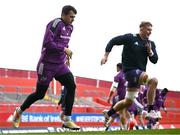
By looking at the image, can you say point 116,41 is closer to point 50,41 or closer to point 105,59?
point 105,59

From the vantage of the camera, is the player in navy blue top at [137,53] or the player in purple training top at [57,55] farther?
the player in navy blue top at [137,53]

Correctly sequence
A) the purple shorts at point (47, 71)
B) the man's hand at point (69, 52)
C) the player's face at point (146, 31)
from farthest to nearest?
the player's face at point (146, 31) → the purple shorts at point (47, 71) → the man's hand at point (69, 52)

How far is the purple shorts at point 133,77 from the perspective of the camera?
414 inches

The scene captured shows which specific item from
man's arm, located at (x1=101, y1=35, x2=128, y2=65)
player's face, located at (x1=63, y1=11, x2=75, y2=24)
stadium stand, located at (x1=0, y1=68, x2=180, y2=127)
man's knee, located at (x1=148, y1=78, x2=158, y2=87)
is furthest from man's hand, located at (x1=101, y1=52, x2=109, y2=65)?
stadium stand, located at (x1=0, y1=68, x2=180, y2=127)

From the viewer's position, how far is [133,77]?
10.6 m

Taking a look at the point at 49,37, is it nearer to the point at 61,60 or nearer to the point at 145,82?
the point at 61,60

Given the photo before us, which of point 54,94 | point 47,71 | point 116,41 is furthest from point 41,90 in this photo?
point 54,94

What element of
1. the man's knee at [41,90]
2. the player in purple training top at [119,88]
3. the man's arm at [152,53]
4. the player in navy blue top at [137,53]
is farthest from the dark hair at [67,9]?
the player in purple training top at [119,88]

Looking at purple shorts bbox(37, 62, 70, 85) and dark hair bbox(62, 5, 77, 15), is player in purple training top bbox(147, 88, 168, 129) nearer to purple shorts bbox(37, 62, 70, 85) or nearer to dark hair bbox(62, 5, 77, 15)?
purple shorts bbox(37, 62, 70, 85)

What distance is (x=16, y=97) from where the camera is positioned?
30.2 m

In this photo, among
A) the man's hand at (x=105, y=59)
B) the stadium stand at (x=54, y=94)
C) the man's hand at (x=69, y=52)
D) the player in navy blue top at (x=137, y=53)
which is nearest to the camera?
the man's hand at (x=69, y=52)

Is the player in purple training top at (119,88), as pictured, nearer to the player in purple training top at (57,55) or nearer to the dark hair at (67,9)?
the player in purple training top at (57,55)

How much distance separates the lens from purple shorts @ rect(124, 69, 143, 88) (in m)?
10.5

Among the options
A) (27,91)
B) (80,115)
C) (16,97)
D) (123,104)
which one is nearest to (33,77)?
(27,91)
